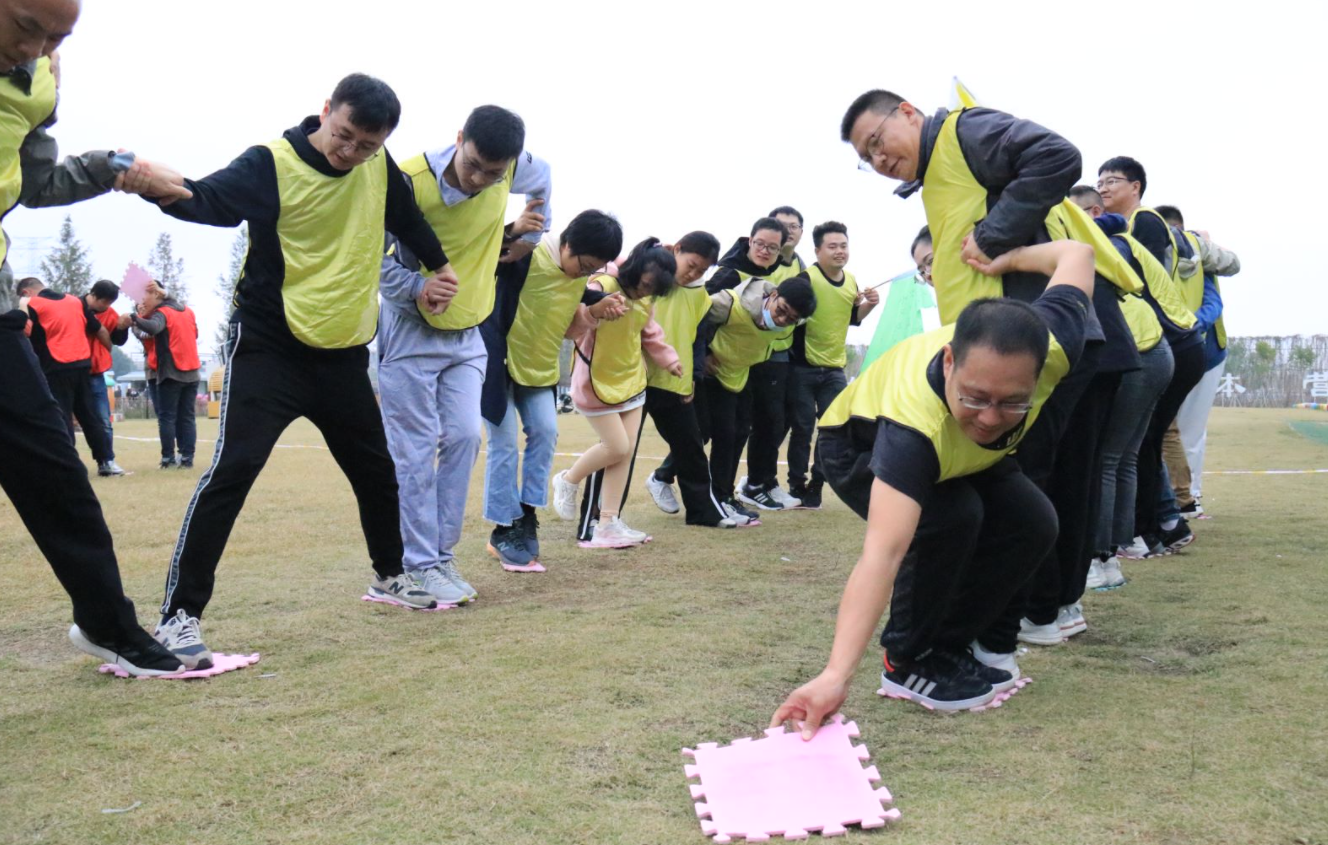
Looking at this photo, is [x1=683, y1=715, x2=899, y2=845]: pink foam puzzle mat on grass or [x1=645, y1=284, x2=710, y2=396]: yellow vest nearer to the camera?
[x1=683, y1=715, x2=899, y2=845]: pink foam puzzle mat on grass

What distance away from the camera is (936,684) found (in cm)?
300

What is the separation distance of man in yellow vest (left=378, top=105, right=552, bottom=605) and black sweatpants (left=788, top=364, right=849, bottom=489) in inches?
138

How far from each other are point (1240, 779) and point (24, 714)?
2.92 metres

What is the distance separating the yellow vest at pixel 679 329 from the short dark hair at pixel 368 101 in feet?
10.4

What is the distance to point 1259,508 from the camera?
715 cm

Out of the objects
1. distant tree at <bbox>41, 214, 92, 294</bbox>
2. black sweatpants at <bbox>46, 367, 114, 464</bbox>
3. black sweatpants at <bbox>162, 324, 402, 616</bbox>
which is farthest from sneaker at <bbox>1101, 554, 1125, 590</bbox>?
distant tree at <bbox>41, 214, 92, 294</bbox>

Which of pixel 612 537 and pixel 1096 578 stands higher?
pixel 1096 578

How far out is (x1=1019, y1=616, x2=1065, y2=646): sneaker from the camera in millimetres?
3660

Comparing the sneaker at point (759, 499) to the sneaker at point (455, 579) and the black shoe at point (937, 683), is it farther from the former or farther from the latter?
the black shoe at point (937, 683)

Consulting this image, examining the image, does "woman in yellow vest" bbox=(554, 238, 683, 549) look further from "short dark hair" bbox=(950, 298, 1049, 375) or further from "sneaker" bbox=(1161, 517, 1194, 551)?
"short dark hair" bbox=(950, 298, 1049, 375)

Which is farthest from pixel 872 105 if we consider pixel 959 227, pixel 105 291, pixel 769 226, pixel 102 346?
pixel 102 346

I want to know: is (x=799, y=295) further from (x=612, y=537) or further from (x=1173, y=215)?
(x=1173, y=215)

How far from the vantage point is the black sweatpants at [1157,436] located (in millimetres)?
5410

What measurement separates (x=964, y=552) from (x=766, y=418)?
15.9 ft
